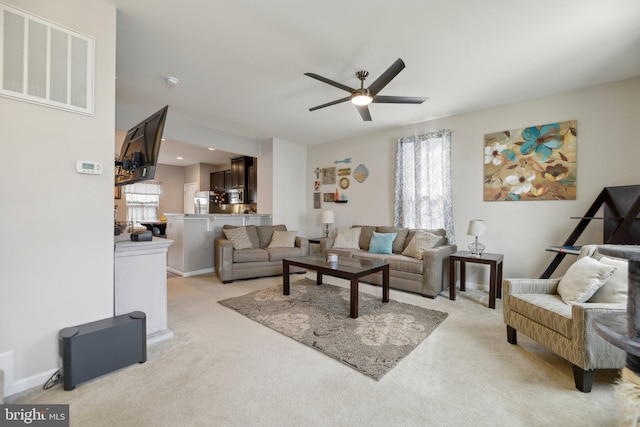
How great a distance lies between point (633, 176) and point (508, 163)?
1.19 metres

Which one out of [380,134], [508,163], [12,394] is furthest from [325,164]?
[12,394]

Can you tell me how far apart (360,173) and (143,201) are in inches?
267

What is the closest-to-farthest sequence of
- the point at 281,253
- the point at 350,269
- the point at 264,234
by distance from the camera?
the point at 350,269 < the point at 281,253 < the point at 264,234

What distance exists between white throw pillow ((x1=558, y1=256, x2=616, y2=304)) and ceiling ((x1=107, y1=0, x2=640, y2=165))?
193 cm

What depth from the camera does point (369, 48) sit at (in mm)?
2508

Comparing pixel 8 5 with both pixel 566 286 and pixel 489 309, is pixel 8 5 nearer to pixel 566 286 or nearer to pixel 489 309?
pixel 566 286

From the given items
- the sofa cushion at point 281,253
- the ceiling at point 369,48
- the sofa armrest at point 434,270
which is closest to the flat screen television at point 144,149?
the ceiling at point 369,48

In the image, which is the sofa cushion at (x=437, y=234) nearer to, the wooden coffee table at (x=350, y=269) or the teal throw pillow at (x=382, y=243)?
the teal throw pillow at (x=382, y=243)

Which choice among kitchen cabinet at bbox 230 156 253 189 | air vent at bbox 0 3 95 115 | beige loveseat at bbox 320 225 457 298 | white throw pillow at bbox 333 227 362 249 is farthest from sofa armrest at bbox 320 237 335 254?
air vent at bbox 0 3 95 115

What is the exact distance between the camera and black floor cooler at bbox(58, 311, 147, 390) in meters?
1.68

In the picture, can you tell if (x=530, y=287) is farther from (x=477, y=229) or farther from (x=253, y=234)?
(x=253, y=234)

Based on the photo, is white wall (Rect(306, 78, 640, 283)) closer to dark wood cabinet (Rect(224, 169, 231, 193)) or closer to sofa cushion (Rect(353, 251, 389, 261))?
sofa cushion (Rect(353, 251, 389, 261))

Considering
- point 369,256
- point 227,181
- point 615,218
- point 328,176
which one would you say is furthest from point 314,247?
point 615,218

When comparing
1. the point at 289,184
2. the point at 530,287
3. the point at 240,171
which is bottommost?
the point at 530,287
